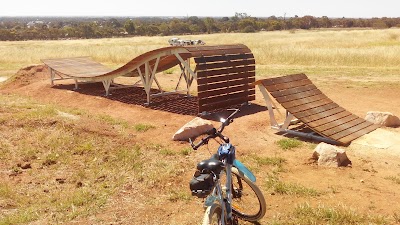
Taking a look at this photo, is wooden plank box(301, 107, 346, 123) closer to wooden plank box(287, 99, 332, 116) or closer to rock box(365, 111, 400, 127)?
wooden plank box(287, 99, 332, 116)

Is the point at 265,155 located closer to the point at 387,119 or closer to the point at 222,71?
the point at 387,119

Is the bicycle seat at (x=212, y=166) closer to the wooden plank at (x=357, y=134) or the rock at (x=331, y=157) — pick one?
the rock at (x=331, y=157)

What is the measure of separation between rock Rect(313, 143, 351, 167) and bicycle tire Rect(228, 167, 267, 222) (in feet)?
6.44

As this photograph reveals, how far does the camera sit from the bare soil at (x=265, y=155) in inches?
218

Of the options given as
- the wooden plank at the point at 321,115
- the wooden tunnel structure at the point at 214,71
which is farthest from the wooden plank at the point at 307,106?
the wooden tunnel structure at the point at 214,71

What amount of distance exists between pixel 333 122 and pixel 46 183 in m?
6.40

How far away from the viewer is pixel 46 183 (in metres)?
6.67

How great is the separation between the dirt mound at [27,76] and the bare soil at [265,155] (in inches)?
113

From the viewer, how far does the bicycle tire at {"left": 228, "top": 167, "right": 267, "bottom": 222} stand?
15.7ft

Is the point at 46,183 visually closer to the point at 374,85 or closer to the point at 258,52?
the point at 374,85

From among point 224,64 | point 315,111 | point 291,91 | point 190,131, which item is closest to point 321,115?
point 315,111

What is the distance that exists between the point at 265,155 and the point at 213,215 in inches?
154

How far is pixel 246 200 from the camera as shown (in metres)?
5.67

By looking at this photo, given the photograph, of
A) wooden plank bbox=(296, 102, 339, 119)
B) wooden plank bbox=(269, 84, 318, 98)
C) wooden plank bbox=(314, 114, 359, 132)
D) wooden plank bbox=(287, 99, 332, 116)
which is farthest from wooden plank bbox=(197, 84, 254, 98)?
wooden plank bbox=(314, 114, 359, 132)
